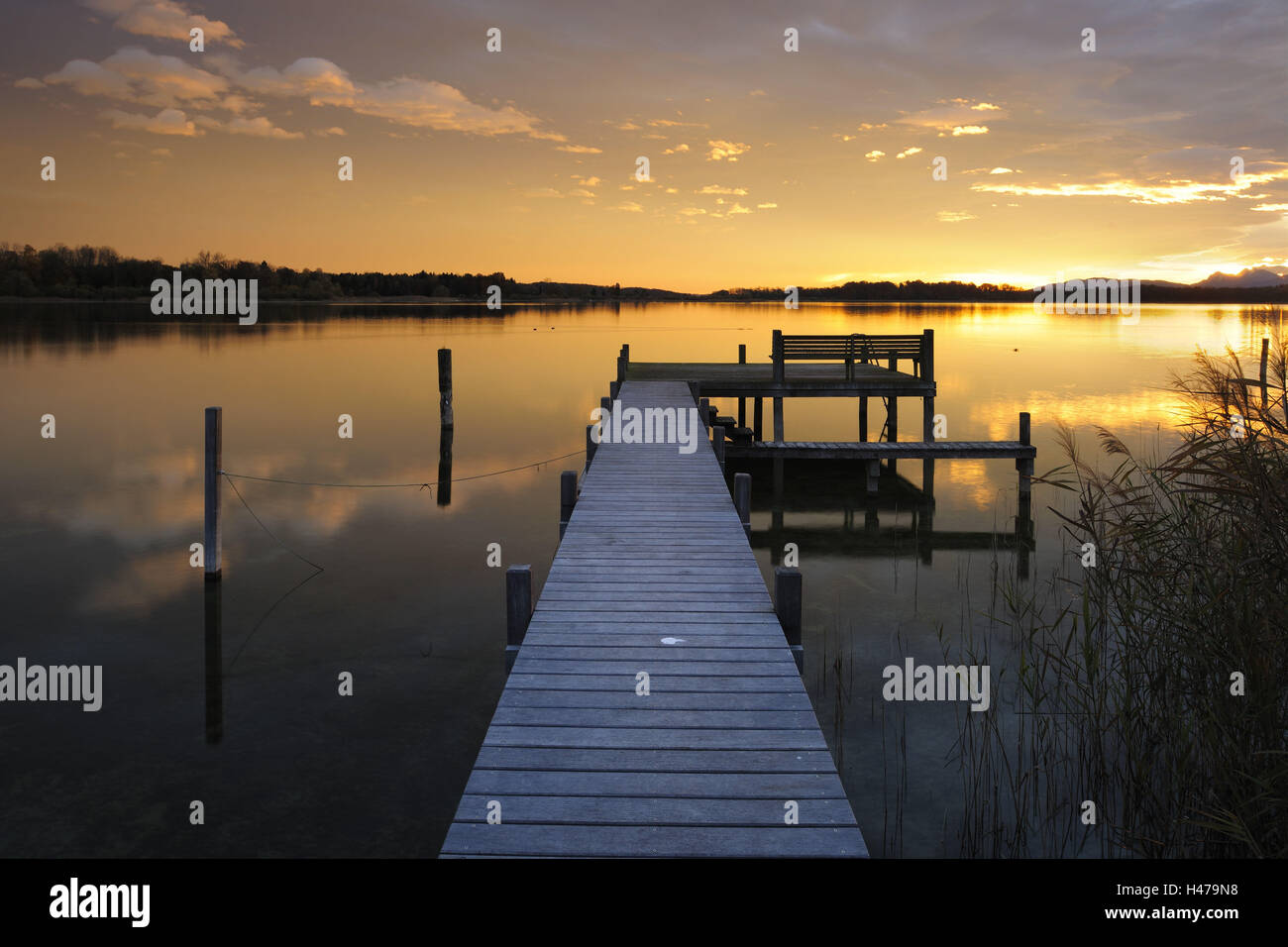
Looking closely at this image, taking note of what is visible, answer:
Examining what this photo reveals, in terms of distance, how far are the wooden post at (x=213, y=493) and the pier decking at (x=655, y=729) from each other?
599 cm

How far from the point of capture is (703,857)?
4.41 m

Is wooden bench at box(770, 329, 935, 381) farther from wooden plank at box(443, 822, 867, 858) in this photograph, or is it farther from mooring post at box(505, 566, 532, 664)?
wooden plank at box(443, 822, 867, 858)

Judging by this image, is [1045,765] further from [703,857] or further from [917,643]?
[703,857]

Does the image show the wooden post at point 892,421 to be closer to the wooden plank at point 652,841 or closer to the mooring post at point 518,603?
the mooring post at point 518,603

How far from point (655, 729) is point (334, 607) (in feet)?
26.8

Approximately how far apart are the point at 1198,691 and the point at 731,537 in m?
5.05

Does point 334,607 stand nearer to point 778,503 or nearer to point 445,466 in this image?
point 778,503

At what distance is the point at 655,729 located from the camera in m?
5.78

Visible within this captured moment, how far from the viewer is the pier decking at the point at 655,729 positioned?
4629 mm

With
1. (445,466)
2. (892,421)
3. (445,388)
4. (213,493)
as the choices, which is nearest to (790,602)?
(213,493)

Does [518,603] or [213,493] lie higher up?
[213,493]

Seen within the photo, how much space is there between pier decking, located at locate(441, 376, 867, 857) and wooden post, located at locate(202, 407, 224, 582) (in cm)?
599

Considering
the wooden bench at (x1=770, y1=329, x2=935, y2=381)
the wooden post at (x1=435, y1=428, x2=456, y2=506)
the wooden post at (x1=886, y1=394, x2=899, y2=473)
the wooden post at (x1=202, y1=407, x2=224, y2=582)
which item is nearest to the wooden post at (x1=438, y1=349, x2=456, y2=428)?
the wooden post at (x1=435, y1=428, x2=456, y2=506)
